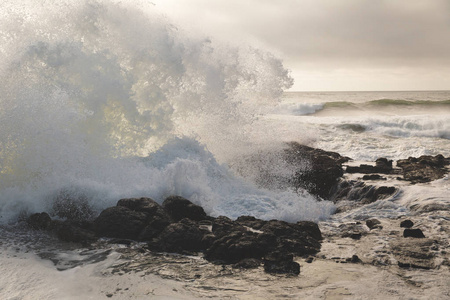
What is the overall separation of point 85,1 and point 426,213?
946 centimetres

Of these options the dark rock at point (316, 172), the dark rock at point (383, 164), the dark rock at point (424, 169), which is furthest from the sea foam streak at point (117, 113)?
the dark rock at point (383, 164)

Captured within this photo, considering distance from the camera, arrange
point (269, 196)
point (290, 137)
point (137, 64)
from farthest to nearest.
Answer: point (290, 137) < point (137, 64) < point (269, 196)

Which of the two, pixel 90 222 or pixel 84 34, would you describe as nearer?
pixel 90 222

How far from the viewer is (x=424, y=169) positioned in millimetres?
11086

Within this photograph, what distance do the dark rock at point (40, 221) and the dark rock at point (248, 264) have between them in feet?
11.0

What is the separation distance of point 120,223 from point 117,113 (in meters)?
3.96

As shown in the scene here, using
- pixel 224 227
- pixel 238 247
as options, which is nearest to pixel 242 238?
pixel 238 247

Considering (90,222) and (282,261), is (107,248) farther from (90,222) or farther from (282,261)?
(282,261)

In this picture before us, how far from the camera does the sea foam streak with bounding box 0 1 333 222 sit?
754 centimetres

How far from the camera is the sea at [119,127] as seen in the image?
7.18m

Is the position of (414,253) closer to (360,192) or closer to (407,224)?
(407,224)

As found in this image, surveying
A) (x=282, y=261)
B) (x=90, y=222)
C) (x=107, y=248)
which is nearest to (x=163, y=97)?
(x=90, y=222)

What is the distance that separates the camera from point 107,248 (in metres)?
5.68

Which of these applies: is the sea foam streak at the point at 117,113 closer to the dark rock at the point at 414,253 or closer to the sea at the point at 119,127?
the sea at the point at 119,127
